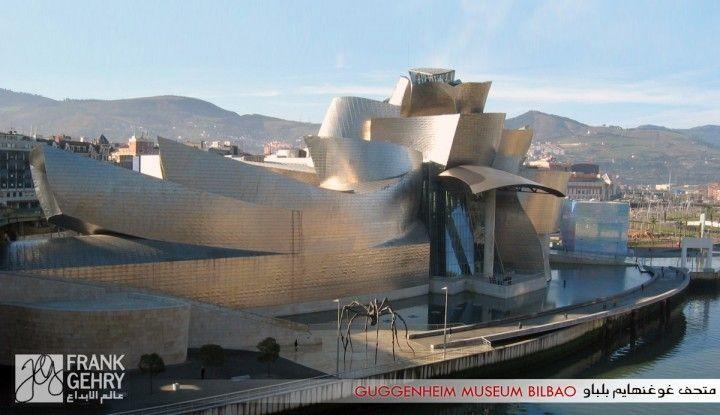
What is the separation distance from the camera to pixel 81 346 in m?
20.5

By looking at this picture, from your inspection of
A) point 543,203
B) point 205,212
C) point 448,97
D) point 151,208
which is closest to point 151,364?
point 151,208

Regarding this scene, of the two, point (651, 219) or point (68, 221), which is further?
point (651, 219)

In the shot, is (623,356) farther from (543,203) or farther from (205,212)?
Answer: (205,212)

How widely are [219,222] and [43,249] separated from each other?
6440 mm

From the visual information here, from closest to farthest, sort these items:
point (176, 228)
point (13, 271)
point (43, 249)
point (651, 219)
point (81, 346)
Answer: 1. point (81, 346)
2. point (13, 271)
3. point (43, 249)
4. point (176, 228)
5. point (651, 219)

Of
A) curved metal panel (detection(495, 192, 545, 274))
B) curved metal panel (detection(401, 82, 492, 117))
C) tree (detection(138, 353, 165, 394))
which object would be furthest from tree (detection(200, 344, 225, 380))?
curved metal panel (detection(401, 82, 492, 117))

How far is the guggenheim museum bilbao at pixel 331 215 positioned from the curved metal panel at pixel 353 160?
7cm

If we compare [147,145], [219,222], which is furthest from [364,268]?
[147,145]

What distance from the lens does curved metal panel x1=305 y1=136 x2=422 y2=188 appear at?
32906 mm

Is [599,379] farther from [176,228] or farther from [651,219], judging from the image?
[651,219]

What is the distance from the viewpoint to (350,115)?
40906 millimetres
